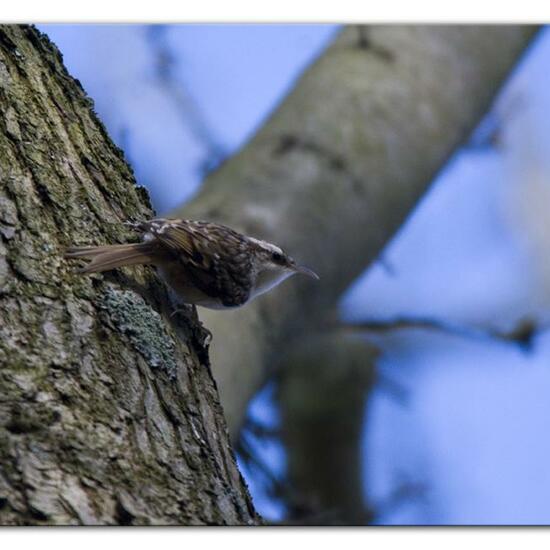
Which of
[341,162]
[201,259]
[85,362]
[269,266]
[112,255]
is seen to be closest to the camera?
[85,362]

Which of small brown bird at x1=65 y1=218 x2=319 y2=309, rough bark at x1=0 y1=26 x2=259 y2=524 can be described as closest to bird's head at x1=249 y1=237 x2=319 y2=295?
small brown bird at x1=65 y1=218 x2=319 y2=309

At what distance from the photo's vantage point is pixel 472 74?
3525 millimetres

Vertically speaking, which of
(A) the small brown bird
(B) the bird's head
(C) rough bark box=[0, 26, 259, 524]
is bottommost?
(C) rough bark box=[0, 26, 259, 524]

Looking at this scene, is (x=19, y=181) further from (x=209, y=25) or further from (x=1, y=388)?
(x=209, y=25)

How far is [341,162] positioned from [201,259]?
3.70 feet

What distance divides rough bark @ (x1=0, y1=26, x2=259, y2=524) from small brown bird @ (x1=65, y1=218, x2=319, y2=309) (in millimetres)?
40

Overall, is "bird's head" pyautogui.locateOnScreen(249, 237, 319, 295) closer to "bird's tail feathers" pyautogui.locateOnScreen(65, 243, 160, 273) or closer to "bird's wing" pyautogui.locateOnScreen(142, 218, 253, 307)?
"bird's wing" pyautogui.locateOnScreen(142, 218, 253, 307)

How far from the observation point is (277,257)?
8.28 ft

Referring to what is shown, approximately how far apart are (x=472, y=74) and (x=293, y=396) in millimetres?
1388

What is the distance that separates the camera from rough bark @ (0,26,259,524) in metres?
1.45

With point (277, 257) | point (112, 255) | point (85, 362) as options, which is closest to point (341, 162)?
point (277, 257)

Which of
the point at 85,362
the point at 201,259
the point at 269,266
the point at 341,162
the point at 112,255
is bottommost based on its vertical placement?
the point at 85,362

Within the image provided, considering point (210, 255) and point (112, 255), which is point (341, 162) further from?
point (112, 255)

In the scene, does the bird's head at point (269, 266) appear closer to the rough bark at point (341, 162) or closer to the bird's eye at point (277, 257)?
the bird's eye at point (277, 257)
